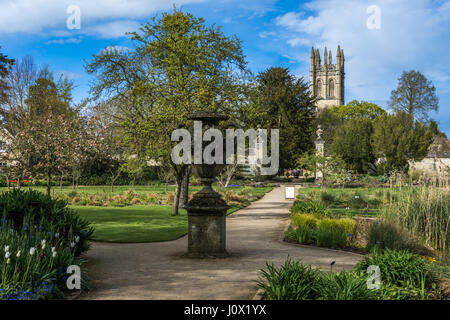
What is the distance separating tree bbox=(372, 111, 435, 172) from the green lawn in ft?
103

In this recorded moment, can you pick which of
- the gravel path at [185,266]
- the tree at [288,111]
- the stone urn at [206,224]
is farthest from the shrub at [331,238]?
the tree at [288,111]

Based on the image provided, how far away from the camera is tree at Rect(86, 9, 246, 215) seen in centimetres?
A: 1367

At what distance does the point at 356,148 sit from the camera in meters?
44.1

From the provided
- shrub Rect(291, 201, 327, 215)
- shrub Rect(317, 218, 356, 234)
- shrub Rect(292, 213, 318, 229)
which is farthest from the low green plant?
shrub Rect(291, 201, 327, 215)

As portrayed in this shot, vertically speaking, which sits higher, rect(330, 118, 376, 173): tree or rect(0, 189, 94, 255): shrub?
rect(330, 118, 376, 173): tree

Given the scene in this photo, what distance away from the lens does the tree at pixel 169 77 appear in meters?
13.7

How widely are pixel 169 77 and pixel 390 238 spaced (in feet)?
30.9

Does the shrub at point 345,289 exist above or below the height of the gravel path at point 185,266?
above

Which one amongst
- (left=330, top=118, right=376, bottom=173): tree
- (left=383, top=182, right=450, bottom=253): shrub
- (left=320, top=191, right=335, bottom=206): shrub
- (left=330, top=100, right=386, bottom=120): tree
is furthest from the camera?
(left=330, top=100, right=386, bottom=120): tree

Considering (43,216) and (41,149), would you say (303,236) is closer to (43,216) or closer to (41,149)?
(43,216)

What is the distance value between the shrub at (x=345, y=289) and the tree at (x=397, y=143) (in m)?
37.7

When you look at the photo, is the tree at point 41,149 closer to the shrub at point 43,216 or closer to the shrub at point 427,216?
the shrub at point 43,216

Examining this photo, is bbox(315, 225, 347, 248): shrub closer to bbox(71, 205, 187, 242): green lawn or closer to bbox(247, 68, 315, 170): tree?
bbox(71, 205, 187, 242): green lawn
